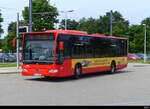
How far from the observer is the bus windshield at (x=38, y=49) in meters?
17.0

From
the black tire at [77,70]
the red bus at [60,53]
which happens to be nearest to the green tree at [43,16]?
the red bus at [60,53]

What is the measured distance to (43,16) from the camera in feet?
141

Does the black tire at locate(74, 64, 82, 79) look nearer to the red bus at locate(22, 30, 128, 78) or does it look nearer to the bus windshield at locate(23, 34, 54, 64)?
the red bus at locate(22, 30, 128, 78)

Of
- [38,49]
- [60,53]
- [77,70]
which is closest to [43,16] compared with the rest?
[77,70]

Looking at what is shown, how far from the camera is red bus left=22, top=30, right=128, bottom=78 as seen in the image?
17016 mm

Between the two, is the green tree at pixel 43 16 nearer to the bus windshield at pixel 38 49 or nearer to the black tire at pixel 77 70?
the black tire at pixel 77 70

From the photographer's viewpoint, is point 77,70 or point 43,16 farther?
point 43,16

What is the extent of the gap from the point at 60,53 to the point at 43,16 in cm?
2645

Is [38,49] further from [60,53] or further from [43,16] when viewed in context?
[43,16]

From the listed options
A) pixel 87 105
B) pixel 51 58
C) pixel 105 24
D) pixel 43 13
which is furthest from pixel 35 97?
pixel 105 24

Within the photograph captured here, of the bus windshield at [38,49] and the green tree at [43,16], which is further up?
the green tree at [43,16]

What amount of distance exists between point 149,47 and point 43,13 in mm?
49089

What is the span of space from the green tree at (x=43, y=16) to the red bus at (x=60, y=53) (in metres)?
21.4

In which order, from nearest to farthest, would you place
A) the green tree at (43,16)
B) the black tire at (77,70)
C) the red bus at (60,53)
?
the red bus at (60,53), the black tire at (77,70), the green tree at (43,16)
